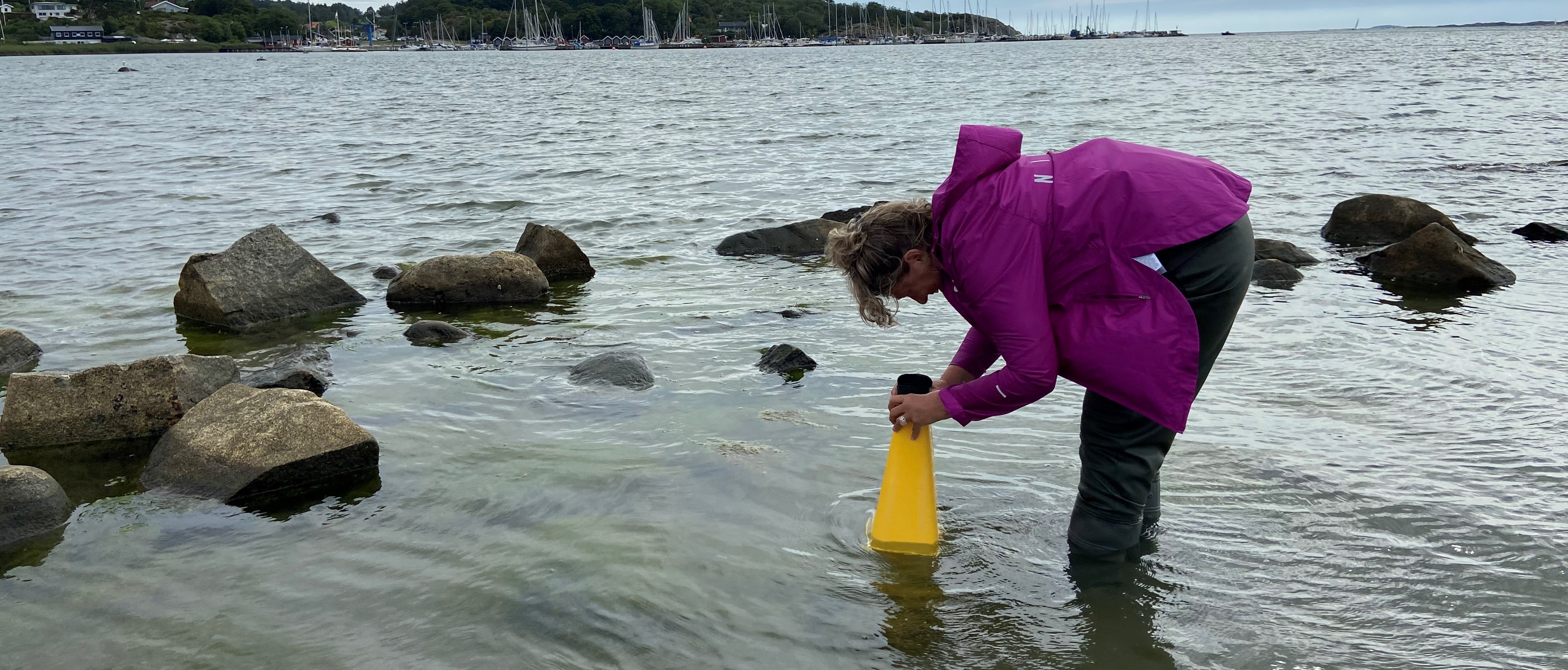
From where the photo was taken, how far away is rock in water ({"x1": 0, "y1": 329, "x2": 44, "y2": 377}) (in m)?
6.81

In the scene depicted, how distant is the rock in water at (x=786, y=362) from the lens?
6.70 m

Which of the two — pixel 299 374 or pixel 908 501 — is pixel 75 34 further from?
pixel 908 501

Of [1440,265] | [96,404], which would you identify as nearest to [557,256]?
[96,404]

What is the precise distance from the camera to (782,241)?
1088 centimetres

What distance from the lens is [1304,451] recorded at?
514cm

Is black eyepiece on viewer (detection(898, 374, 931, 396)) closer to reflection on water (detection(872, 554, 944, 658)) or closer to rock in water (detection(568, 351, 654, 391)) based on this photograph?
reflection on water (detection(872, 554, 944, 658))

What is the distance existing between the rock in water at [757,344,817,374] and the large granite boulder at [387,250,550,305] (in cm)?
288

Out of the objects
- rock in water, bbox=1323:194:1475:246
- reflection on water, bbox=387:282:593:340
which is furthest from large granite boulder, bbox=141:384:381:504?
rock in water, bbox=1323:194:1475:246

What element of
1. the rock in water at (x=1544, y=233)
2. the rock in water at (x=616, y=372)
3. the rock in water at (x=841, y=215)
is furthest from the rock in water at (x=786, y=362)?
the rock in water at (x=1544, y=233)

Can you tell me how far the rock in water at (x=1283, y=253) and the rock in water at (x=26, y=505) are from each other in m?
8.83

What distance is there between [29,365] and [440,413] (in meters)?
3.14

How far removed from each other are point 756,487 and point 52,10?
16494 cm

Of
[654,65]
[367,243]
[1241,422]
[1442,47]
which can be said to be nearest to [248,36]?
[654,65]

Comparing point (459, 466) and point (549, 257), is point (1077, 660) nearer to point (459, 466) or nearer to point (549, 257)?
point (459, 466)
